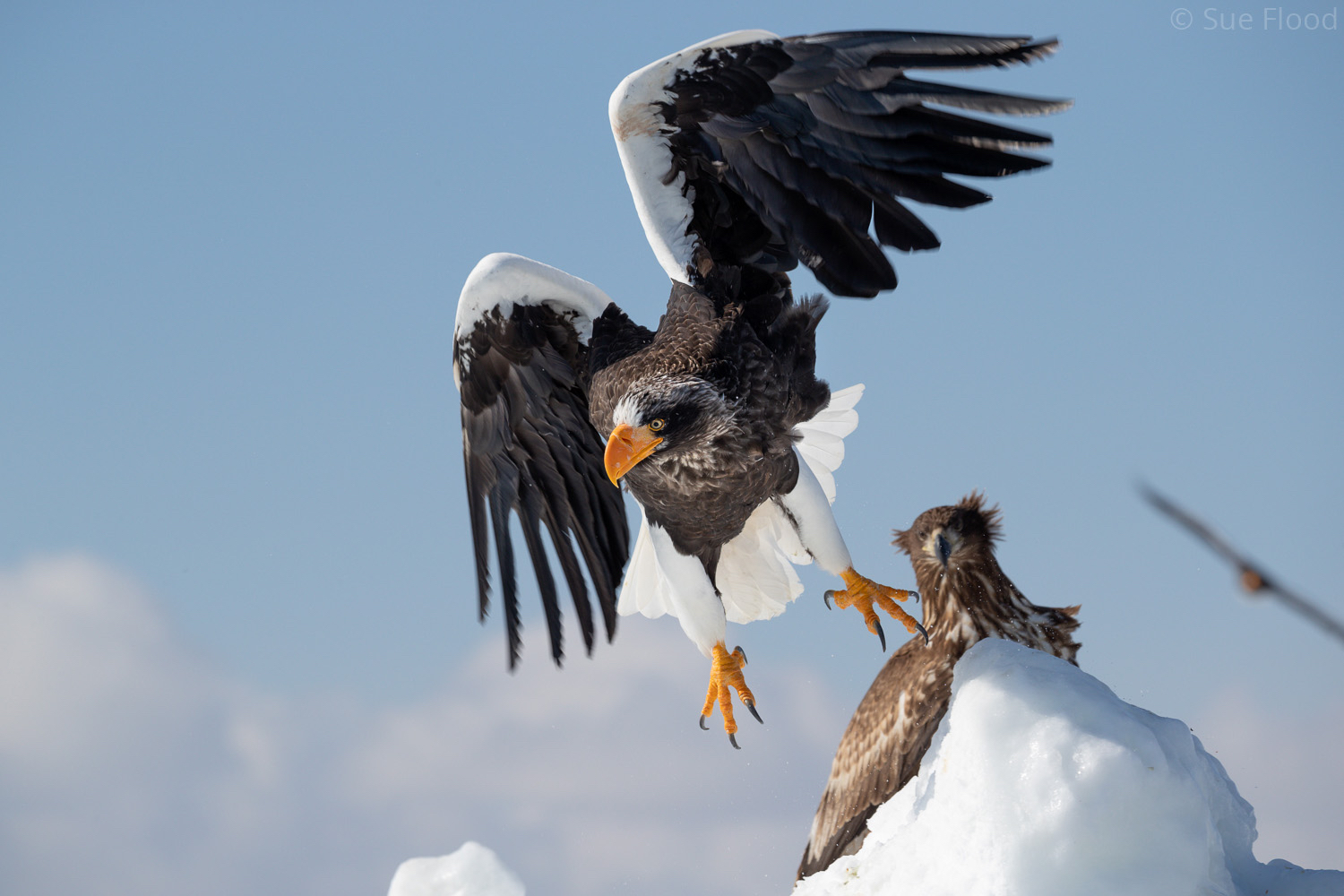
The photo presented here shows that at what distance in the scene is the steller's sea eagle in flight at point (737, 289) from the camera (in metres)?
4.85

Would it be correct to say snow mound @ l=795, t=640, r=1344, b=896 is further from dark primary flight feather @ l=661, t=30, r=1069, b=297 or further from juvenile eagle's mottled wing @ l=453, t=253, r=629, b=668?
juvenile eagle's mottled wing @ l=453, t=253, r=629, b=668

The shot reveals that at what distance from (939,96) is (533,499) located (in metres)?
3.78

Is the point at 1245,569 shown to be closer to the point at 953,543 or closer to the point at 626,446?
the point at 953,543

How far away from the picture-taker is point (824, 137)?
16.6ft

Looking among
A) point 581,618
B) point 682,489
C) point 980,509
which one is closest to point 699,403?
point 682,489

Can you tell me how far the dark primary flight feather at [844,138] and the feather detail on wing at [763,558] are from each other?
1235 millimetres

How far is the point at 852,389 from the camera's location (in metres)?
6.88

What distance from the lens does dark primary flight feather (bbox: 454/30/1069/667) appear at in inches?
187

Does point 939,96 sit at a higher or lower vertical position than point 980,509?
higher

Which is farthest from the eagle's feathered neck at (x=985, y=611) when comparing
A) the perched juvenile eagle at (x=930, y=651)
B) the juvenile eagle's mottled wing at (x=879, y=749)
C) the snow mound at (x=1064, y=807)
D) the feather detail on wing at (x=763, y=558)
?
the feather detail on wing at (x=763, y=558)

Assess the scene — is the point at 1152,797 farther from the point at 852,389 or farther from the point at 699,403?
the point at 852,389

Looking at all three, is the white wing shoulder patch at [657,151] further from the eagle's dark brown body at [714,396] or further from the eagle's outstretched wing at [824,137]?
the eagle's dark brown body at [714,396]

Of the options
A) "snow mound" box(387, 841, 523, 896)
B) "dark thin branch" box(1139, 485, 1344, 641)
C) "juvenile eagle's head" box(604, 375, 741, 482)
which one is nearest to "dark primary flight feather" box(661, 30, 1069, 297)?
"juvenile eagle's head" box(604, 375, 741, 482)

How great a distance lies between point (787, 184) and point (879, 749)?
2.73 m
